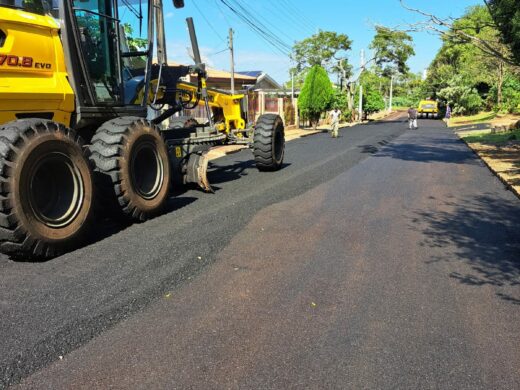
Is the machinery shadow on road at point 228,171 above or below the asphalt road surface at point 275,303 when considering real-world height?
above

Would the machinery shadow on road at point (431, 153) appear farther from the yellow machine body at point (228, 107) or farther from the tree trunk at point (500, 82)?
the tree trunk at point (500, 82)

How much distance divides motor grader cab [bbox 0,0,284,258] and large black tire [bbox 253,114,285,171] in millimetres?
2943

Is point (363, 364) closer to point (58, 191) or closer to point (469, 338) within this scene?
point (469, 338)

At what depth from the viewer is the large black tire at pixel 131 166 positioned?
593 cm

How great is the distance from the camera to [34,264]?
4.81 m

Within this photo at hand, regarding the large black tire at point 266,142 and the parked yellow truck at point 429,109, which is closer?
the large black tire at point 266,142

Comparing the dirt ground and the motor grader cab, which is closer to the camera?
the motor grader cab

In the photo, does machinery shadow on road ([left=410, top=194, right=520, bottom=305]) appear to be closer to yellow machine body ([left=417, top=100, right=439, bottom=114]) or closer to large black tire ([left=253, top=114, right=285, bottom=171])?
large black tire ([left=253, top=114, right=285, bottom=171])

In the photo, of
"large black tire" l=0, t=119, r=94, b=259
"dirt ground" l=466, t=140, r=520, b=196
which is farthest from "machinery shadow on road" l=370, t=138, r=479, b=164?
"large black tire" l=0, t=119, r=94, b=259

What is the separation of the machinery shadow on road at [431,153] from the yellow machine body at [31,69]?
11248 mm

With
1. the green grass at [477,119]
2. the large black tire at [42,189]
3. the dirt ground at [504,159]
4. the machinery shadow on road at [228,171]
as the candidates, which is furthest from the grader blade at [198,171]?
the green grass at [477,119]

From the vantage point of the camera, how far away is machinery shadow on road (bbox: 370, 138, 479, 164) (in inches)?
569

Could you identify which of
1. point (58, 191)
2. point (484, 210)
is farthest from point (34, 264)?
point (484, 210)

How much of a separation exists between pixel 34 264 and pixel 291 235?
3003 mm
